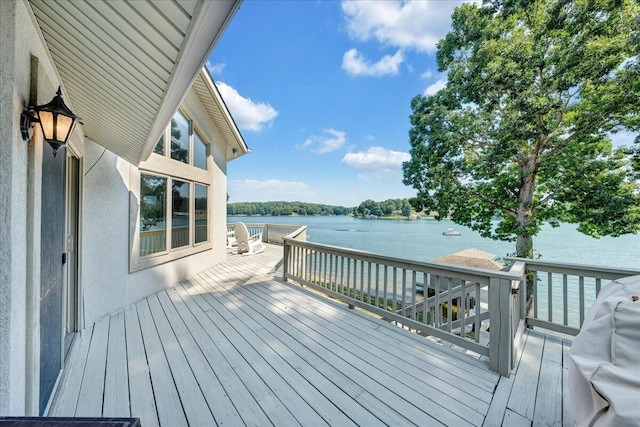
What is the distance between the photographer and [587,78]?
493 cm

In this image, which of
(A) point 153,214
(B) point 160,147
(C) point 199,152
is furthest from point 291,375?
(C) point 199,152

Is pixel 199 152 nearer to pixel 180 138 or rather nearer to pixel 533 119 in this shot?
pixel 180 138

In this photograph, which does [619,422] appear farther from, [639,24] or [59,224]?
[639,24]

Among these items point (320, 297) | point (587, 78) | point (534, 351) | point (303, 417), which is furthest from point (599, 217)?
point (303, 417)

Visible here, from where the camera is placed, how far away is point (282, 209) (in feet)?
92.8

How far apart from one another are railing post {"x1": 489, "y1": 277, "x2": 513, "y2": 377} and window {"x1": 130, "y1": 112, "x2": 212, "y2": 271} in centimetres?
495

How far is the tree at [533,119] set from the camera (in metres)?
4.75

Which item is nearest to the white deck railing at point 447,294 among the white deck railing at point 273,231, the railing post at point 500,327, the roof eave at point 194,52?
the railing post at point 500,327

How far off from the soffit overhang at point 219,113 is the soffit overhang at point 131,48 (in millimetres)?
2908

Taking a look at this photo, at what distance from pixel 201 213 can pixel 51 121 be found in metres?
4.78

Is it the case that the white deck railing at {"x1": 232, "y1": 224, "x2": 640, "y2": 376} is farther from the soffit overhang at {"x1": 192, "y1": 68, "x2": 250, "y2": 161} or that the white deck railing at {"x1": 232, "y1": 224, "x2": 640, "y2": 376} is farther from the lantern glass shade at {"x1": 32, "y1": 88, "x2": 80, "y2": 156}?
the soffit overhang at {"x1": 192, "y1": 68, "x2": 250, "y2": 161}

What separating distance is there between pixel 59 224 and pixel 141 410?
1779 mm

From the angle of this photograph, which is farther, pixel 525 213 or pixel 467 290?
pixel 525 213

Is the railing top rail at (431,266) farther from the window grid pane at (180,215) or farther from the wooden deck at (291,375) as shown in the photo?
the window grid pane at (180,215)
